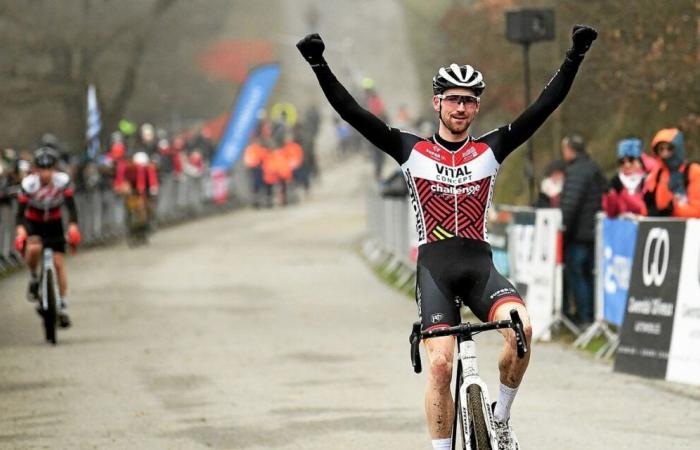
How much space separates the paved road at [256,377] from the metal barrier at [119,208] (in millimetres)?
1087

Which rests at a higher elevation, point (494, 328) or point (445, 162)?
point (445, 162)

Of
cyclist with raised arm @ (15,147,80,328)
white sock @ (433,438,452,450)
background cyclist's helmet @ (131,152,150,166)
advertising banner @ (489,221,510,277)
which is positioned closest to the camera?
white sock @ (433,438,452,450)

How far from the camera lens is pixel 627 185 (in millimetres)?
15172

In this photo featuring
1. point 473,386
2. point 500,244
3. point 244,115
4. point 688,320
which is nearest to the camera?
point 473,386

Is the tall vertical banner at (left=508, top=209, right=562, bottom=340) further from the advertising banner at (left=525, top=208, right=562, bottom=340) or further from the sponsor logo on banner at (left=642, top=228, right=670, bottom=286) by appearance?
the sponsor logo on banner at (left=642, top=228, right=670, bottom=286)

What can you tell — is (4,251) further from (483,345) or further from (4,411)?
(4,411)

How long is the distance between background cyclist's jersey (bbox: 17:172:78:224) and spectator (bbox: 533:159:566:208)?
5.00m

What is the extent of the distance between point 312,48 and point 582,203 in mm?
7968

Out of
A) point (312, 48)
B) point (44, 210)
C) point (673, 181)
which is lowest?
point (44, 210)

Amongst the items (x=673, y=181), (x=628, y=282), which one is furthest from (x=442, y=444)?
(x=628, y=282)

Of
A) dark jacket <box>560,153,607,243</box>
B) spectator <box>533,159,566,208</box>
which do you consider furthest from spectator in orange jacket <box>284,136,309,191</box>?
dark jacket <box>560,153,607,243</box>

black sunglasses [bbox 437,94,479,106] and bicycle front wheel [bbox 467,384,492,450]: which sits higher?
Result: black sunglasses [bbox 437,94,479,106]

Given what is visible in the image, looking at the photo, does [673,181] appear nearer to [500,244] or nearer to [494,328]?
[500,244]

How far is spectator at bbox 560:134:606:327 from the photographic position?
15.9 metres
